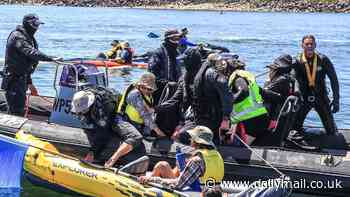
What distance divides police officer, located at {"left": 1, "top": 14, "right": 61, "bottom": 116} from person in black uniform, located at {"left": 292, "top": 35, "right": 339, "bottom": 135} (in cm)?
417

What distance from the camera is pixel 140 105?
10695 millimetres

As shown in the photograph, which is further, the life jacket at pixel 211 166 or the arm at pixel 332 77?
the arm at pixel 332 77

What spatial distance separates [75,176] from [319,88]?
391cm

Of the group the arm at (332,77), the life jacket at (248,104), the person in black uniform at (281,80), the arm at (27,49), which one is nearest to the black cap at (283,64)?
the person in black uniform at (281,80)

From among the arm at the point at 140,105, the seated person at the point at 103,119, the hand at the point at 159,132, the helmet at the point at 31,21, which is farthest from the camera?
the helmet at the point at 31,21

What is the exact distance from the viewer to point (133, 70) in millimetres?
26125

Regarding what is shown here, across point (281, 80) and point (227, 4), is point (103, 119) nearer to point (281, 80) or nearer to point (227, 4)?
point (281, 80)

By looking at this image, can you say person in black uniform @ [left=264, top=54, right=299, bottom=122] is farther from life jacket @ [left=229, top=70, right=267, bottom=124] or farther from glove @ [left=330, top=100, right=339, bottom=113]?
glove @ [left=330, top=100, right=339, bottom=113]

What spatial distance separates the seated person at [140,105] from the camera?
415 inches

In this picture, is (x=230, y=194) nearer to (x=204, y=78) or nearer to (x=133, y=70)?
(x=204, y=78)

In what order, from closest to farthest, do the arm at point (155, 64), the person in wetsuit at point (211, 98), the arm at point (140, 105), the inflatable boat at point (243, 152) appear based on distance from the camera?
the person in wetsuit at point (211, 98) < the inflatable boat at point (243, 152) < the arm at point (140, 105) < the arm at point (155, 64)

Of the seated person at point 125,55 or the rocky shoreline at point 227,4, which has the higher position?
the seated person at point 125,55

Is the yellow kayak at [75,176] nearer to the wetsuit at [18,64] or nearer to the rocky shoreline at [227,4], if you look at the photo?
the wetsuit at [18,64]

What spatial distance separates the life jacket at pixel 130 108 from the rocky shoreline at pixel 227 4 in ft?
270
